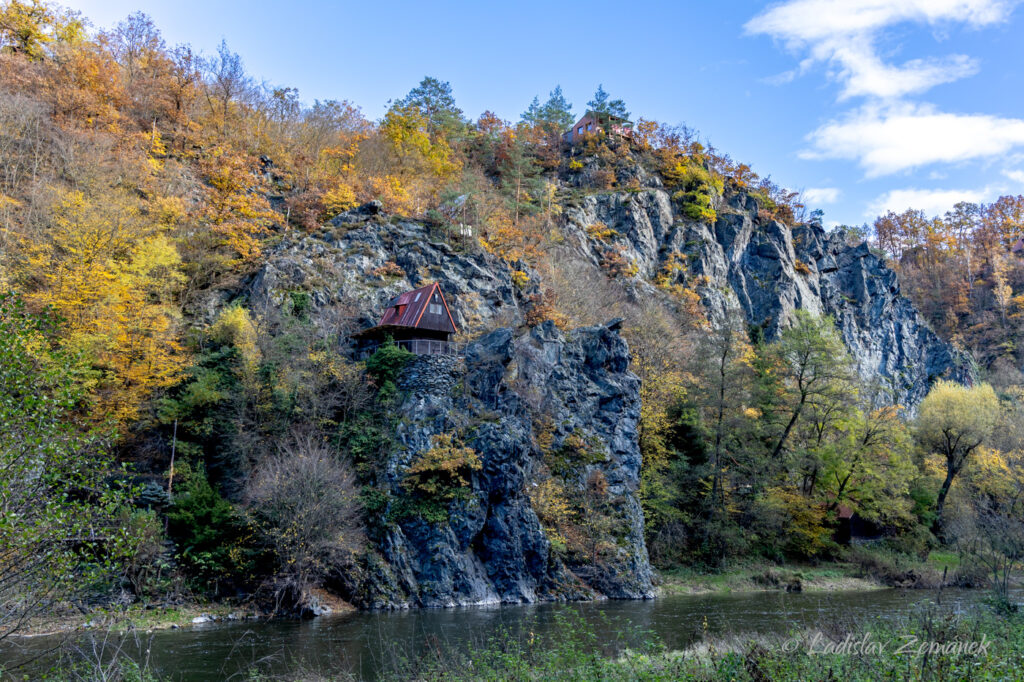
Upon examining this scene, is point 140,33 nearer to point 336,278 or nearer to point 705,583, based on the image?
point 336,278

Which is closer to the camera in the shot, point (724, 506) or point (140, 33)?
point (724, 506)

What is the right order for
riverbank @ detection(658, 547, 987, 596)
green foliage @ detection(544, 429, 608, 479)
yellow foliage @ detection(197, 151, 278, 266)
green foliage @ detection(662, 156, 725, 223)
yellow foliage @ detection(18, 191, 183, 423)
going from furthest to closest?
green foliage @ detection(662, 156, 725, 223) → yellow foliage @ detection(197, 151, 278, 266) → riverbank @ detection(658, 547, 987, 596) → green foliage @ detection(544, 429, 608, 479) → yellow foliage @ detection(18, 191, 183, 423)

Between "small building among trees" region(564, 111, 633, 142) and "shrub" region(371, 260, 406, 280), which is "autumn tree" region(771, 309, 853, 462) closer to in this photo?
"shrub" region(371, 260, 406, 280)

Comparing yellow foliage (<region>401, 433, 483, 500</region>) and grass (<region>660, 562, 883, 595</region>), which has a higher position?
yellow foliage (<region>401, 433, 483, 500</region>)

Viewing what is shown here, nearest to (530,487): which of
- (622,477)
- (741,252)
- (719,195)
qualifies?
(622,477)

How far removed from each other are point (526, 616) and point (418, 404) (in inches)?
479

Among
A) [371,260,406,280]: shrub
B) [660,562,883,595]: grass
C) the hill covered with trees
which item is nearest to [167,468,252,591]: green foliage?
the hill covered with trees

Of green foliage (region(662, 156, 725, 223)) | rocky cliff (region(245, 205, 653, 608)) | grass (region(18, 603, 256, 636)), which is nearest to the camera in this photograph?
grass (region(18, 603, 256, 636))

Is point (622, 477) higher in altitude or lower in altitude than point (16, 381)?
lower

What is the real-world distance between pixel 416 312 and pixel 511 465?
10.7 m

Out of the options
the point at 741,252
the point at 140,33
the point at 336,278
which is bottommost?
the point at 336,278

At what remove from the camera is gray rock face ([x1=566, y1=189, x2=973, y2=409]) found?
6088 centimetres

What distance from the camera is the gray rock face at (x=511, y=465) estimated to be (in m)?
27.3

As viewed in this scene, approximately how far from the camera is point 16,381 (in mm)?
9242
